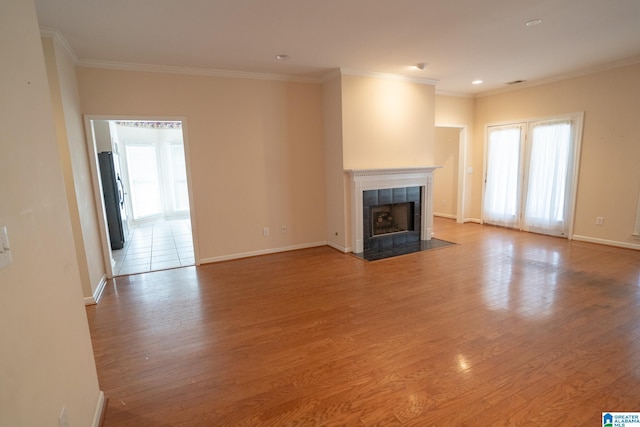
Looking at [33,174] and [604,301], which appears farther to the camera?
[604,301]

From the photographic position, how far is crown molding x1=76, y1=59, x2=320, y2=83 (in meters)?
3.77

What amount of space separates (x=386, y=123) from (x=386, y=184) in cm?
100

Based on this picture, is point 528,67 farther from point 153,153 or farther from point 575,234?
point 153,153

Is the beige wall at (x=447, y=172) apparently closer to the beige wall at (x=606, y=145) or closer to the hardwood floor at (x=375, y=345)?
the beige wall at (x=606, y=145)

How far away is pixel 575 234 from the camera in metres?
5.24

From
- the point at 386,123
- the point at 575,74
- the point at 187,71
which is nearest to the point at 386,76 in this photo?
the point at 386,123

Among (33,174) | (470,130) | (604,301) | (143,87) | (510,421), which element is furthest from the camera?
(470,130)

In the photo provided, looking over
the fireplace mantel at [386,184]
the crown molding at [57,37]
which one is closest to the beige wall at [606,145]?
the fireplace mantel at [386,184]

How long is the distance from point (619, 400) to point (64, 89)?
514 centimetres

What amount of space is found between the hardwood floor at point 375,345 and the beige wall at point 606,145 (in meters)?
0.97

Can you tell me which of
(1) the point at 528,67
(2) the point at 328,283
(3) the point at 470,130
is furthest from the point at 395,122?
(2) the point at 328,283

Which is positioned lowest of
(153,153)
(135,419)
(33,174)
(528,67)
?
(135,419)

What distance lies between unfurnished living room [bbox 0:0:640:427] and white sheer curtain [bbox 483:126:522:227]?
41mm
